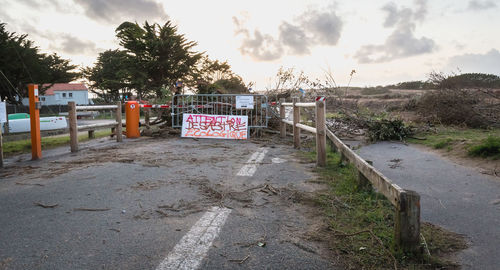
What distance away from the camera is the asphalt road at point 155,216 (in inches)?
103

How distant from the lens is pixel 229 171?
6133 mm

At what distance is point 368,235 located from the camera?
311cm

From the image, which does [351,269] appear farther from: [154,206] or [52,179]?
[52,179]

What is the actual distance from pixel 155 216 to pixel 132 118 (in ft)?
30.1

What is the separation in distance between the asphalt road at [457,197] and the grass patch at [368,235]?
21cm

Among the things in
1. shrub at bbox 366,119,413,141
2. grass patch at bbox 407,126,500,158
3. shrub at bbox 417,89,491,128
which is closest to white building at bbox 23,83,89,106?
shrub at bbox 417,89,491,128

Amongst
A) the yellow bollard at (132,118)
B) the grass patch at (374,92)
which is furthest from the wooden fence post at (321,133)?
the grass patch at (374,92)

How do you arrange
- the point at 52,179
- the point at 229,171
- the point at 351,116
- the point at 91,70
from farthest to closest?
1. the point at 91,70
2. the point at 351,116
3. the point at 229,171
4. the point at 52,179

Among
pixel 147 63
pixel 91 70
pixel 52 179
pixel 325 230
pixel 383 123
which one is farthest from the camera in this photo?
pixel 91 70

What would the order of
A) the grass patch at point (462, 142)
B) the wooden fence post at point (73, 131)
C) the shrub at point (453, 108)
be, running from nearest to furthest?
1. the grass patch at point (462, 142)
2. the wooden fence post at point (73, 131)
3. the shrub at point (453, 108)

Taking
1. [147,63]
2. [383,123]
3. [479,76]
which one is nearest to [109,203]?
[383,123]

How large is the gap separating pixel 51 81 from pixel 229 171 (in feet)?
151

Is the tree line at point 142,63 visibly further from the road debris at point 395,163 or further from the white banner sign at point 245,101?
the road debris at point 395,163

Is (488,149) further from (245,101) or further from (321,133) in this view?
(245,101)
